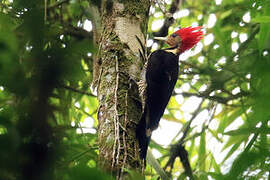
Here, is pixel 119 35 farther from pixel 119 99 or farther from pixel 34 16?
pixel 34 16

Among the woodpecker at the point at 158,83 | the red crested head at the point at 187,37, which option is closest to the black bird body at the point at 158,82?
the woodpecker at the point at 158,83

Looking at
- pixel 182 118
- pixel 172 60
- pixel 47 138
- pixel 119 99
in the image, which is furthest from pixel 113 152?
pixel 182 118

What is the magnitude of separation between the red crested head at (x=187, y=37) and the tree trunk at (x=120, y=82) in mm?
1105

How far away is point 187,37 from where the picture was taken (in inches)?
152

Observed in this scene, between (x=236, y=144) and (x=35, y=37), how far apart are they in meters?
2.28

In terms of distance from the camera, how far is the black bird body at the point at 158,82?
2859 millimetres

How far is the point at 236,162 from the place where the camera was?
2.56 ft

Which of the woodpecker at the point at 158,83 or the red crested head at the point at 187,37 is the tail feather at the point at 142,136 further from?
the red crested head at the point at 187,37

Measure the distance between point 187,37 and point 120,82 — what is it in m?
1.83

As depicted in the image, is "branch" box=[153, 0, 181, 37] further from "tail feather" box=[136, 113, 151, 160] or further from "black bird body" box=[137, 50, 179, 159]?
"tail feather" box=[136, 113, 151, 160]

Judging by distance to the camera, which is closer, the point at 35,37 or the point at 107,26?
the point at 35,37

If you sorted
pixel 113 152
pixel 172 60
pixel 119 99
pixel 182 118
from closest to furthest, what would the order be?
pixel 113 152 < pixel 119 99 < pixel 172 60 < pixel 182 118

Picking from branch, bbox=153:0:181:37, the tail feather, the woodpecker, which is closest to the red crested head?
branch, bbox=153:0:181:37

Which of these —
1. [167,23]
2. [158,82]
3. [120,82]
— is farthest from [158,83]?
[120,82]
